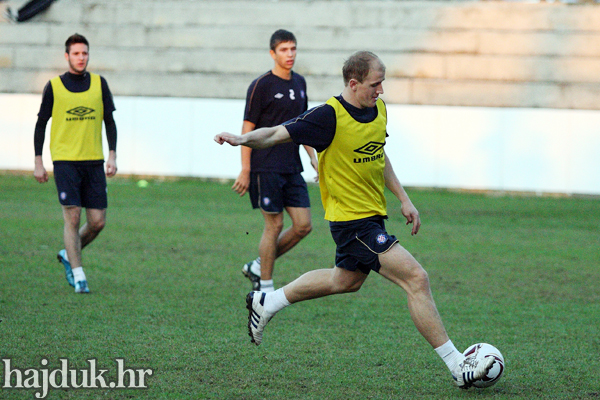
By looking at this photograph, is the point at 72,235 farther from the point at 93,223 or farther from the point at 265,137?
the point at 265,137

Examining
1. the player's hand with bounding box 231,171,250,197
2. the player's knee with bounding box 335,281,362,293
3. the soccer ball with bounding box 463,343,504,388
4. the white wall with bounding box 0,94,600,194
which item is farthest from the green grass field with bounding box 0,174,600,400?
the white wall with bounding box 0,94,600,194

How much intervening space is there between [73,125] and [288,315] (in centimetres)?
267

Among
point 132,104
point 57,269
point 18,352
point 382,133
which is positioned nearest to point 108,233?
point 57,269

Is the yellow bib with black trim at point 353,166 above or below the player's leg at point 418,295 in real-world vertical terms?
above

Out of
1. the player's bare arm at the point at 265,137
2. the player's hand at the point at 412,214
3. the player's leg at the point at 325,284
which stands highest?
the player's bare arm at the point at 265,137

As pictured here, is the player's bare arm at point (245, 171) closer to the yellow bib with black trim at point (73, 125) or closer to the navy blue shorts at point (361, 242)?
the yellow bib with black trim at point (73, 125)

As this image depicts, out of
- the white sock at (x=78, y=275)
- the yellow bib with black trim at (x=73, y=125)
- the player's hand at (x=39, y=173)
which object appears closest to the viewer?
the white sock at (x=78, y=275)

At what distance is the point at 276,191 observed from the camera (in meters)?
7.13

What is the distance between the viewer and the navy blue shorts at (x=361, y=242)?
4582mm

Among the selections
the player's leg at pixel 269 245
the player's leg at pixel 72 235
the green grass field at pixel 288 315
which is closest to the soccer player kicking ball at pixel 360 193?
the green grass field at pixel 288 315

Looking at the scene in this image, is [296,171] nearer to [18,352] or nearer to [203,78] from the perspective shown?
[18,352]

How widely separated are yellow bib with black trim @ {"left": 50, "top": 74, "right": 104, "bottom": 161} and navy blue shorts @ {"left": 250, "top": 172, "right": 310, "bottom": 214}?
148 centimetres

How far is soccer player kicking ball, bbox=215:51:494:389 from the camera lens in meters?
4.46

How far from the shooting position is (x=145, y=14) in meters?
21.3
